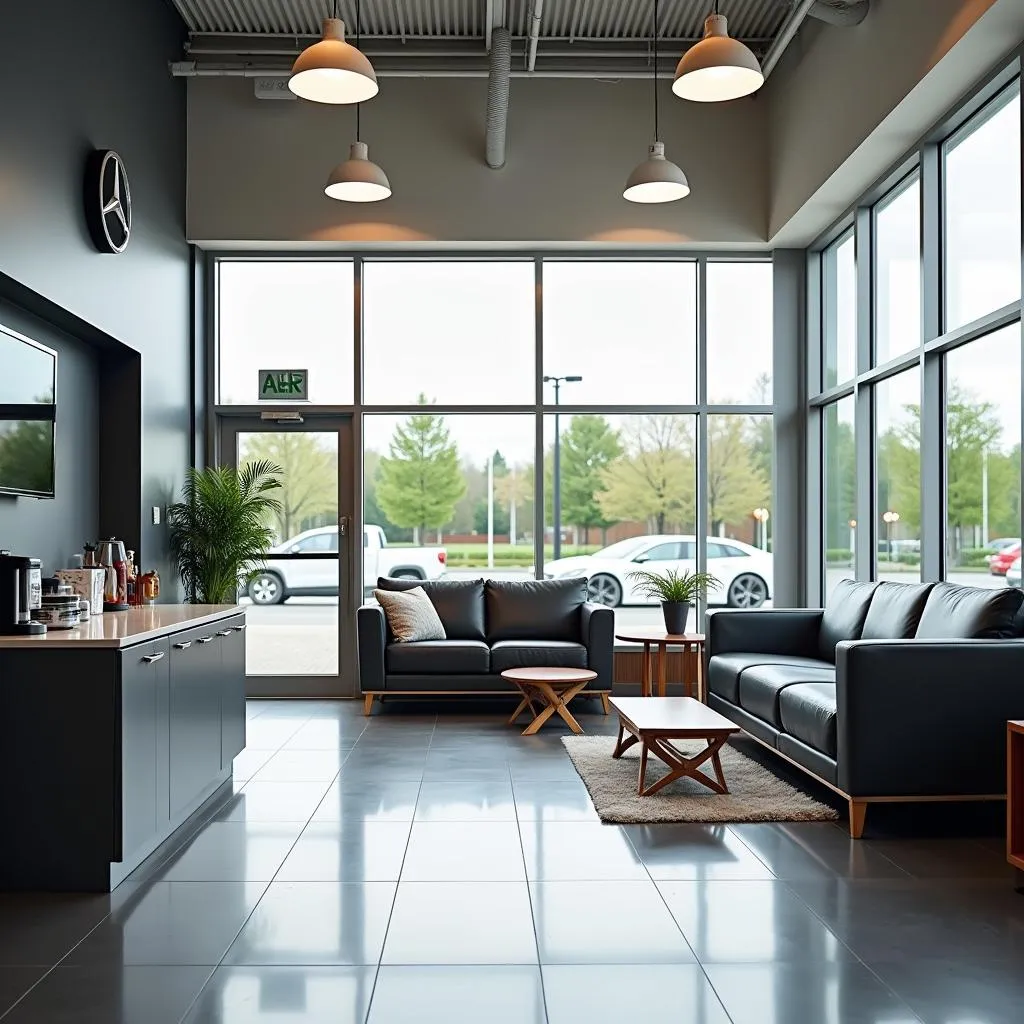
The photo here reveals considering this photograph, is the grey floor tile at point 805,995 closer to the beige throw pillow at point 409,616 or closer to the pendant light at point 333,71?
the pendant light at point 333,71

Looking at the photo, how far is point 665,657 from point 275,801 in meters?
3.60

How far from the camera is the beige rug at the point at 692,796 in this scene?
4531mm

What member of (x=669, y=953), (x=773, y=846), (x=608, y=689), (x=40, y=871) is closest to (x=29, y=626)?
(x=40, y=871)

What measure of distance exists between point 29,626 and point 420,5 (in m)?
5.32

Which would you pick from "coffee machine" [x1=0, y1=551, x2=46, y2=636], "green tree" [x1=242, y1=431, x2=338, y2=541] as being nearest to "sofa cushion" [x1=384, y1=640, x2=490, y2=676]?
"green tree" [x1=242, y1=431, x2=338, y2=541]

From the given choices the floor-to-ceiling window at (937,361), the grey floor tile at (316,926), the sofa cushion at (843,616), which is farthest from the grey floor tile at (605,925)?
the sofa cushion at (843,616)

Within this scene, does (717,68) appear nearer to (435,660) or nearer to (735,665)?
(735,665)

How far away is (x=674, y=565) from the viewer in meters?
8.36

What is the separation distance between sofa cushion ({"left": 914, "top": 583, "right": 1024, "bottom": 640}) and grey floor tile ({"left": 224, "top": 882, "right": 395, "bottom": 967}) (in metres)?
2.70

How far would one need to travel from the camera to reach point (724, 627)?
6797 mm

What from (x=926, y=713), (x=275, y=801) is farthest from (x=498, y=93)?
(x=926, y=713)

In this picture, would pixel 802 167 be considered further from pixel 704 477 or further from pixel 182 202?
pixel 182 202

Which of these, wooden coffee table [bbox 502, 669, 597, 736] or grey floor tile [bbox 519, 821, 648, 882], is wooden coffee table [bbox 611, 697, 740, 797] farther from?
wooden coffee table [bbox 502, 669, 597, 736]

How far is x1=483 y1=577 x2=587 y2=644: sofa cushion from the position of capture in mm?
7801
